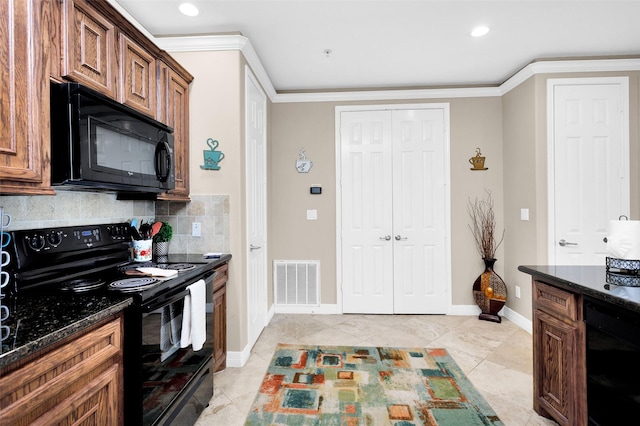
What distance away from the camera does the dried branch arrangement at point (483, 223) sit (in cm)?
383

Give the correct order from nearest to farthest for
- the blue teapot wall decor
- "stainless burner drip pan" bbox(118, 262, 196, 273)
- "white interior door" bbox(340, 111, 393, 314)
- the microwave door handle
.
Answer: "stainless burner drip pan" bbox(118, 262, 196, 273), the microwave door handle, the blue teapot wall decor, "white interior door" bbox(340, 111, 393, 314)

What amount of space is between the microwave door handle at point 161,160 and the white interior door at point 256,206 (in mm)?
727

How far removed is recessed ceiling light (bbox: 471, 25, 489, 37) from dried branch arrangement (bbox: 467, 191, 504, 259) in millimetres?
1775

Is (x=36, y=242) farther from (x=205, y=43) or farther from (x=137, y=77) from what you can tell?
(x=205, y=43)

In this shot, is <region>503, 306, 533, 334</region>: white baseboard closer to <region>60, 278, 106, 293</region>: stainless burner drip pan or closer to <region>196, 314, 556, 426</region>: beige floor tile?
<region>196, 314, 556, 426</region>: beige floor tile

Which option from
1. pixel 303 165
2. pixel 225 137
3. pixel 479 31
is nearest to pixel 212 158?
pixel 225 137

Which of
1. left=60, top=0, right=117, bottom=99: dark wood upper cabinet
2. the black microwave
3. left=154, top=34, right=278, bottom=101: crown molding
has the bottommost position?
the black microwave

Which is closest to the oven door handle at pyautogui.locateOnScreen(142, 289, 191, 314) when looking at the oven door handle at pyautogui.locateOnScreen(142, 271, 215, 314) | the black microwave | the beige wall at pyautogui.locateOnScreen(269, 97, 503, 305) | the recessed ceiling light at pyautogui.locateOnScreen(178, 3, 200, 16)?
the oven door handle at pyautogui.locateOnScreen(142, 271, 215, 314)

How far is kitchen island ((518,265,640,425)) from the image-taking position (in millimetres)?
1402

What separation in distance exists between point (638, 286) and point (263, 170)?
2.93 metres

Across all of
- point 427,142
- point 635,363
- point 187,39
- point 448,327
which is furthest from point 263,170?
point 635,363

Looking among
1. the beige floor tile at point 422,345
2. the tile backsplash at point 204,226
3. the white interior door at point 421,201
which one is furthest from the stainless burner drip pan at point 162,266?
the white interior door at point 421,201

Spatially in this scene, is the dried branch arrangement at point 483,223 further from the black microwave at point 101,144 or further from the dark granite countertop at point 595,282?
the black microwave at point 101,144

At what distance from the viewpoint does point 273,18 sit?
2.51 meters
